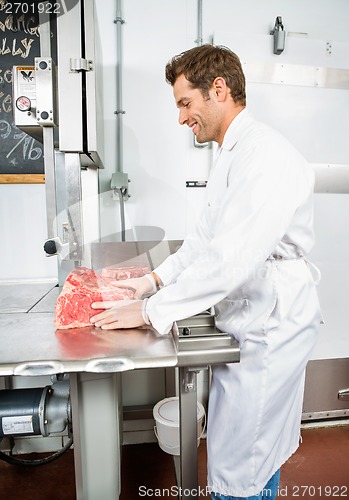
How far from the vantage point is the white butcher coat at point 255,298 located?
929mm

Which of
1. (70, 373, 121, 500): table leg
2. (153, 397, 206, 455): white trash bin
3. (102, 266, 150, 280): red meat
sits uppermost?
(102, 266, 150, 280): red meat

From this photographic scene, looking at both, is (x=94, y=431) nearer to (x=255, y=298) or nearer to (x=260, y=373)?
(x=260, y=373)

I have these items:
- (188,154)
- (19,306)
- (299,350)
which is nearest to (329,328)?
(299,350)

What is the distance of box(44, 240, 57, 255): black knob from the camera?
1.19m

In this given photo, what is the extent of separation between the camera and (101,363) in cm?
87

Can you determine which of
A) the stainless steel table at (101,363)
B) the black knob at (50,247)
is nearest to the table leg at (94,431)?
the stainless steel table at (101,363)

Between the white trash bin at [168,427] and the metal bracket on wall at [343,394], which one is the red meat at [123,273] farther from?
the metal bracket on wall at [343,394]

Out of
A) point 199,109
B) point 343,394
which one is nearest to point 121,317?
point 199,109

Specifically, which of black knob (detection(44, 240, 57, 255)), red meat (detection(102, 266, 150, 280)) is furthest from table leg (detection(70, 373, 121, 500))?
red meat (detection(102, 266, 150, 280))

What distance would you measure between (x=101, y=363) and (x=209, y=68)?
94cm

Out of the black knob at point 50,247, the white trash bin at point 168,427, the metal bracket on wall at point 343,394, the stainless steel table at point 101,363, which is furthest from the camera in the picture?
the metal bracket on wall at point 343,394

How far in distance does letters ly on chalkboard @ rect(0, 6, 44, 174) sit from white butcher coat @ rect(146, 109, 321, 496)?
4.22 ft

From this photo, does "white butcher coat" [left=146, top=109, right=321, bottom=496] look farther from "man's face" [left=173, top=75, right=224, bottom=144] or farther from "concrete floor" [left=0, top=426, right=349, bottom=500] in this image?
"concrete floor" [left=0, top=426, right=349, bottom=500]

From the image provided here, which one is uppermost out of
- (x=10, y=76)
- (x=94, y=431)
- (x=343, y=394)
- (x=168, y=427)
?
(x=10, y=76)
